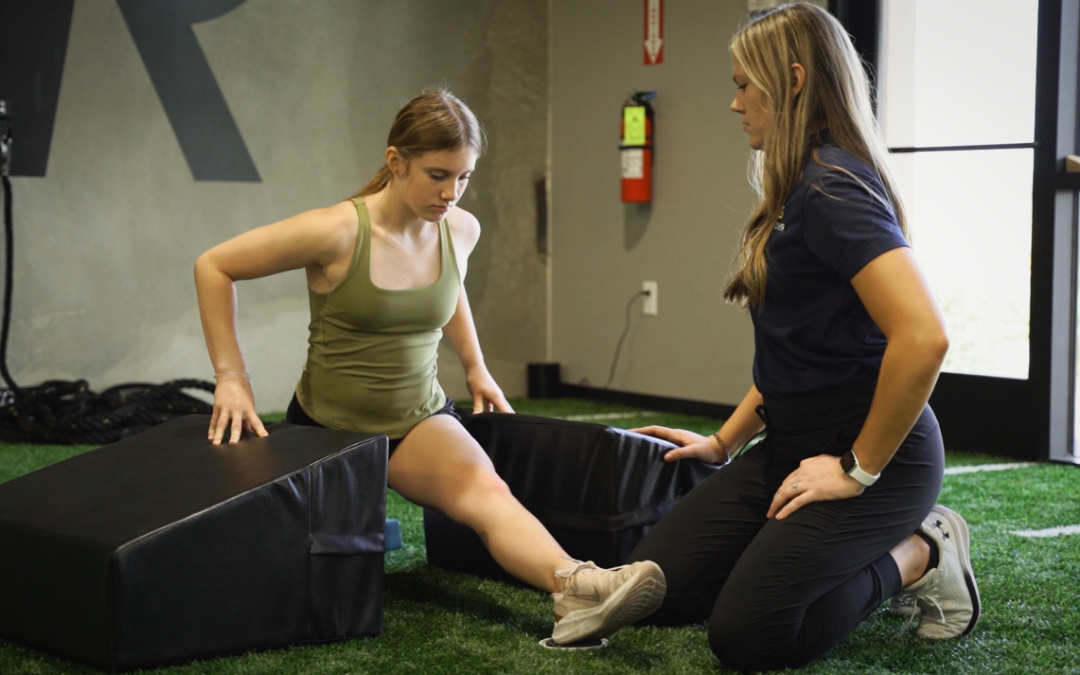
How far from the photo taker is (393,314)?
7.11ft

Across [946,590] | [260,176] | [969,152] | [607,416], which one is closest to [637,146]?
[607,416]

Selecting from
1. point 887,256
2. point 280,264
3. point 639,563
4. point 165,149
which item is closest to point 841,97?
point 887,256

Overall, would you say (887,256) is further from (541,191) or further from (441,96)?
(541,191)

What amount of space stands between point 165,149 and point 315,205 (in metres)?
0.62

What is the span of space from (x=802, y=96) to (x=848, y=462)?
557 mm

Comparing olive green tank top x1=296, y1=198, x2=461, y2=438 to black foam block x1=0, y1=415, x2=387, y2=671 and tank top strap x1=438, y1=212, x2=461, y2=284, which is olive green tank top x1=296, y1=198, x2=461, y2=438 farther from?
black foam block x1=0, y1=415, x2=387, y2=671

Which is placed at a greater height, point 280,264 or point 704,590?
point 280,264

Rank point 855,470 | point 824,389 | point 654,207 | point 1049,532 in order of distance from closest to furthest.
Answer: point 855,470
point 824,389
point 1049,532
point 654,207

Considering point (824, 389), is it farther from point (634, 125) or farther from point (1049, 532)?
point (634, 125)

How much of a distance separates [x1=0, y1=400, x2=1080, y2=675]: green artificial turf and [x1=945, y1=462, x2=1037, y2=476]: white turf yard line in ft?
2.70

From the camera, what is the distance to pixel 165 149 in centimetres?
425

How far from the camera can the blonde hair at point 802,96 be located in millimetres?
1733

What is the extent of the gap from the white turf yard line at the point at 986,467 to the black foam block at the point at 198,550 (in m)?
2.09

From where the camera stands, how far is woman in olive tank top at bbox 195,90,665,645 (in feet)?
6.63
